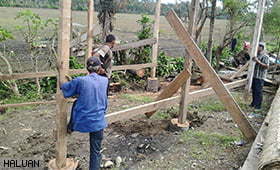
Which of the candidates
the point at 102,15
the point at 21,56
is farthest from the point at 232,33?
the point at 21,56

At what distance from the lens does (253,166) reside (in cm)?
356

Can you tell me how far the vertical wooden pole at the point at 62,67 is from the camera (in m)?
3.25

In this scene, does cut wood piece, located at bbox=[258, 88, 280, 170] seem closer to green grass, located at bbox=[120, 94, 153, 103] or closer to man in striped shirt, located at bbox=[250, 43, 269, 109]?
man in striped shirt, located at bbox=[250, 43, 269, 109]

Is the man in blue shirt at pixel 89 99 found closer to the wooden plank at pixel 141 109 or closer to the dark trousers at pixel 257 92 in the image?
the wooden plank at pixel 141 109

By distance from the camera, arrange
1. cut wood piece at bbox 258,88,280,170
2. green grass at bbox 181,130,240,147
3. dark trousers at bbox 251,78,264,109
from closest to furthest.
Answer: cut wood piece at bbox 258,88,280,170
green grass at bbox 181,130,240,147
dark trousers at bbox 251,78,264,109

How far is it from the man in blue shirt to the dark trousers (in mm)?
4790

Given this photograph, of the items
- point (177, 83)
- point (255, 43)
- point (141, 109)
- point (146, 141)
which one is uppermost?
point (255, 43)

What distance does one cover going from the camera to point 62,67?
3332 mm

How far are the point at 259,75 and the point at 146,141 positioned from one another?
366 centimetres

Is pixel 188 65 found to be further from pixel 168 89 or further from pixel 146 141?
pixel 146 141

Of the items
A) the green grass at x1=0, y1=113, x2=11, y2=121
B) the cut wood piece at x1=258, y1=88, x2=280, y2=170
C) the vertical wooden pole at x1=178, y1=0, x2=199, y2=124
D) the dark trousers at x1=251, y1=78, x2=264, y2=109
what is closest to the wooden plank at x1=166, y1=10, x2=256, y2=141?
the vertical wooden pole at x1=178, y1=0, x2=199, y2=124

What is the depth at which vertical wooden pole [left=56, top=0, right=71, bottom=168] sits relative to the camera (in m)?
3.25

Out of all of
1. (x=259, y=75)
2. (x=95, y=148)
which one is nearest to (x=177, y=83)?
(x=95, y=148)

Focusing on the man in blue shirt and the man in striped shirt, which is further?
the man in striped shirt
